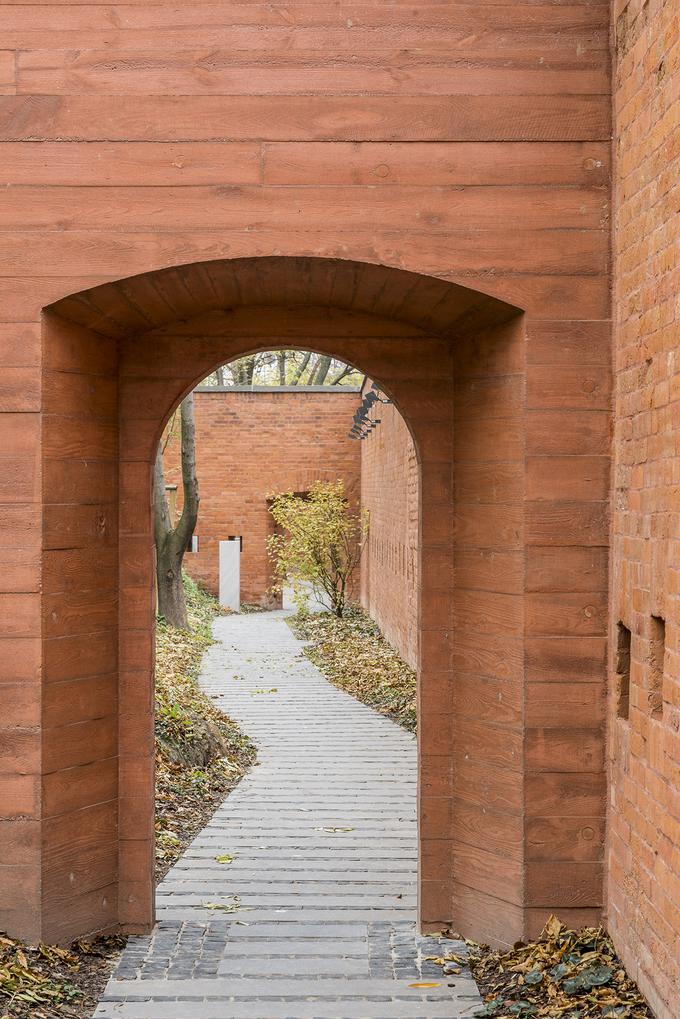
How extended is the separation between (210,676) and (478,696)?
877cm

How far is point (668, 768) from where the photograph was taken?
3.44 meters

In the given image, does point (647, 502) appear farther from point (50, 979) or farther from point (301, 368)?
point (301, 368)

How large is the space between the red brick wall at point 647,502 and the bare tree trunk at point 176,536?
37.7ft

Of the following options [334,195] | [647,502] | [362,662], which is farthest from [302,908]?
[362,662]

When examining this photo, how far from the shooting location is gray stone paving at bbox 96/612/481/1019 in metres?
4.11

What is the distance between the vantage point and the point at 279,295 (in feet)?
15.5

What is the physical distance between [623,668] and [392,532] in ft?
34.8

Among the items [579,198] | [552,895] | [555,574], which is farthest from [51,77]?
[552,895]

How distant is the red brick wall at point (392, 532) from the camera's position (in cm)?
1219

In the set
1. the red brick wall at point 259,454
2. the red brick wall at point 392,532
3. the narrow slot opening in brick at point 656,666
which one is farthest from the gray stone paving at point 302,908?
the red brick wall at point 259,454

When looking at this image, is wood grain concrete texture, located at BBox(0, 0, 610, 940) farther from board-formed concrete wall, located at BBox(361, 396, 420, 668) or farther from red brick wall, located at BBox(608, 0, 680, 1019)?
board-formed concrete wall, located at BBox(361, 396, 420, 668)

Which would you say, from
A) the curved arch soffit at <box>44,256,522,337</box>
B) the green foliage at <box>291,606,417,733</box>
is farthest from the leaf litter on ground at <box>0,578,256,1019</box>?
the curved arch soffit at <box>44,256,522,337</box>

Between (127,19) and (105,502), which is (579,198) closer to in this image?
(127,19)

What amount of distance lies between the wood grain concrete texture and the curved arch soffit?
6 centimetres
